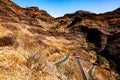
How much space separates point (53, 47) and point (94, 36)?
1698 inches

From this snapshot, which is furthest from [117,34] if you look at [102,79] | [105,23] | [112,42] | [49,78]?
[49,78]

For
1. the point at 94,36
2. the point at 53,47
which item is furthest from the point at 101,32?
the point at 53,47

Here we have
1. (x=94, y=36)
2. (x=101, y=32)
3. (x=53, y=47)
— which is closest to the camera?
(x=53, y=47)

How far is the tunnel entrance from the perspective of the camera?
93.3 m

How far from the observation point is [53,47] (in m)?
55.8

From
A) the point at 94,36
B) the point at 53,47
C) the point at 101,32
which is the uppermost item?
the point at 101,32

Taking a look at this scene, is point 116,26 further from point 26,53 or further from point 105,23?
point 26,53

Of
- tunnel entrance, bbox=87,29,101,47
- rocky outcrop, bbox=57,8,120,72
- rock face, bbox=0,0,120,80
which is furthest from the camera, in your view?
tunnel entrance, bbox=87,29,101,47

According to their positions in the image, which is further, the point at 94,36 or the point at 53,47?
the point at 94,36

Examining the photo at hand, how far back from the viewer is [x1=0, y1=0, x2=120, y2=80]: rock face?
13281mm

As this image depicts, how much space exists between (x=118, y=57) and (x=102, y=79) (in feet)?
97.5

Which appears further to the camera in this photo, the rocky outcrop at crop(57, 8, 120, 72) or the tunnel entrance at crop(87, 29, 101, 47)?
the tunnel entrance at crop(87, 29, 101, 47)

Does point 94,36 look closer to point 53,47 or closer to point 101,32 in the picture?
point 101,32

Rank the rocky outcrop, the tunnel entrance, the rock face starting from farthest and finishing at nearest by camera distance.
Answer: the tunnel entrance
the rocky outcrop
the rock face
